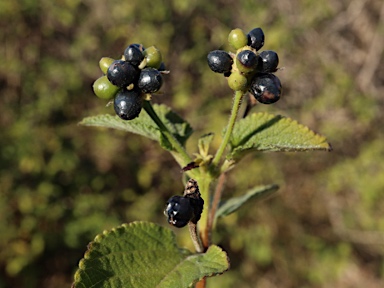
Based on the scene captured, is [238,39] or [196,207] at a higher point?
Answer: [238,39]

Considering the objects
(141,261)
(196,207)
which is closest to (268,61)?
(196,207)

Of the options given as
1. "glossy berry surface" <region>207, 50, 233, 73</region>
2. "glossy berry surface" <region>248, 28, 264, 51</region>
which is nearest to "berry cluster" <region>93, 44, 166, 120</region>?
"glossy berry surface" <region>207, 50, 233, 73</region>

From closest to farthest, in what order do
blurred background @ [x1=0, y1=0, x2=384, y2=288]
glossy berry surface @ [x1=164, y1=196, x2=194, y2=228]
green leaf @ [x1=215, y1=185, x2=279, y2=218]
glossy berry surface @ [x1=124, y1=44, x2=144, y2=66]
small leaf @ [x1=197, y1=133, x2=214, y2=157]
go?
glossy berry surface @ [x1=164, y1=196, x2=194, y2=228], glossy berry surface @ [x1=124, y1=44, x2=144, y2=66], small leaf @ [x1=197, y1=133, x2=214, y2=157], green leaf @ [x1=215, y1=185, x2=279, y2=218], blurred background @ [x1=0, y1=0, x2=384, y2=288]

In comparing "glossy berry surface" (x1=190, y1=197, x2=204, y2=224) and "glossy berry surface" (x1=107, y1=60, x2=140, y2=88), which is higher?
"glossy berry surface" (x1=107, y1=60, x2=140, y2=88)

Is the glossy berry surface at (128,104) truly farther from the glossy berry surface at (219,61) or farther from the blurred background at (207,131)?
the blurred background at (207,131)

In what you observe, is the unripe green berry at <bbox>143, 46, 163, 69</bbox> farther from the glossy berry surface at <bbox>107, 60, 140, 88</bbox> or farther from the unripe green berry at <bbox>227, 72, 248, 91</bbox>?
the unripe green berry at <bbox>227, 72, 248, 91</bbox>

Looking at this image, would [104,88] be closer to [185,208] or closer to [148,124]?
[148,124]

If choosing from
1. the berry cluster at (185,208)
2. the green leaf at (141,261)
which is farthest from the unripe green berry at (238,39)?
the green leaf at (141,261)
